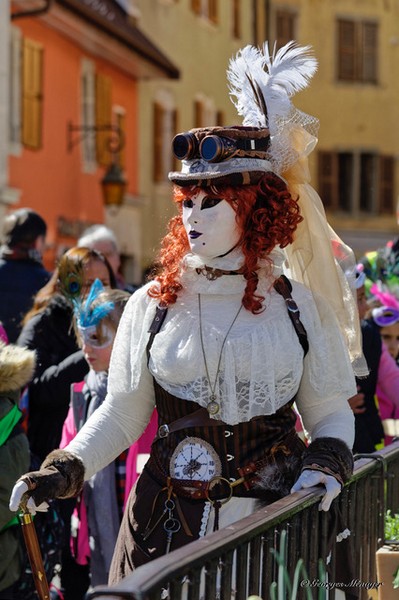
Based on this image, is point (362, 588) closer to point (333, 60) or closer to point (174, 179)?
point (174, 179)

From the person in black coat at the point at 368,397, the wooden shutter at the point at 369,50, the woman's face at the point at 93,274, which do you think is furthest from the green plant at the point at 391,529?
the wooden shutter at the point at 369,50

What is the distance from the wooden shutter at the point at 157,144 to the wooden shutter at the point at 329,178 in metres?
10.3

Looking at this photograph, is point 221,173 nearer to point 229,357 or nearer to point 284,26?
point 229,357

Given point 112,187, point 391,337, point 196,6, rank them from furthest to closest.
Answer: point 196,6
point 112,187
point 391,337

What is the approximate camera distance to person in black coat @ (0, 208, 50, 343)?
862 centimetres

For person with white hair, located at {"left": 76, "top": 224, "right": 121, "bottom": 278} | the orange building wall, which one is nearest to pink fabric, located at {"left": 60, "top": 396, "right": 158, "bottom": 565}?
person with white hair, located at {"left": 76, "top": 224, "right": 121, "bottom": 278}

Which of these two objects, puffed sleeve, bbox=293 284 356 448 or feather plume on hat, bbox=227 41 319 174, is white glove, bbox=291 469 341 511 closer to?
puffed sleeve, bbox=293 284 356 448

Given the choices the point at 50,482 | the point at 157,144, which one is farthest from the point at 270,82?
the point at 157,144

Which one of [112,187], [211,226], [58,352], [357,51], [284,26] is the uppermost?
[284,26]

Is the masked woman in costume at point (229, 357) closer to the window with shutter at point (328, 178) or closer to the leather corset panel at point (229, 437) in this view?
the leather corset panel at point (229, 437)

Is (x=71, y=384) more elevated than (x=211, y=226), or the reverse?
(x=211, y=226)

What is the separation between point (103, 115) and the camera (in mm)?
24594

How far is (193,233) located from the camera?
4.43 metres

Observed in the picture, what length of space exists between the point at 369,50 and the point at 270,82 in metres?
35.7
